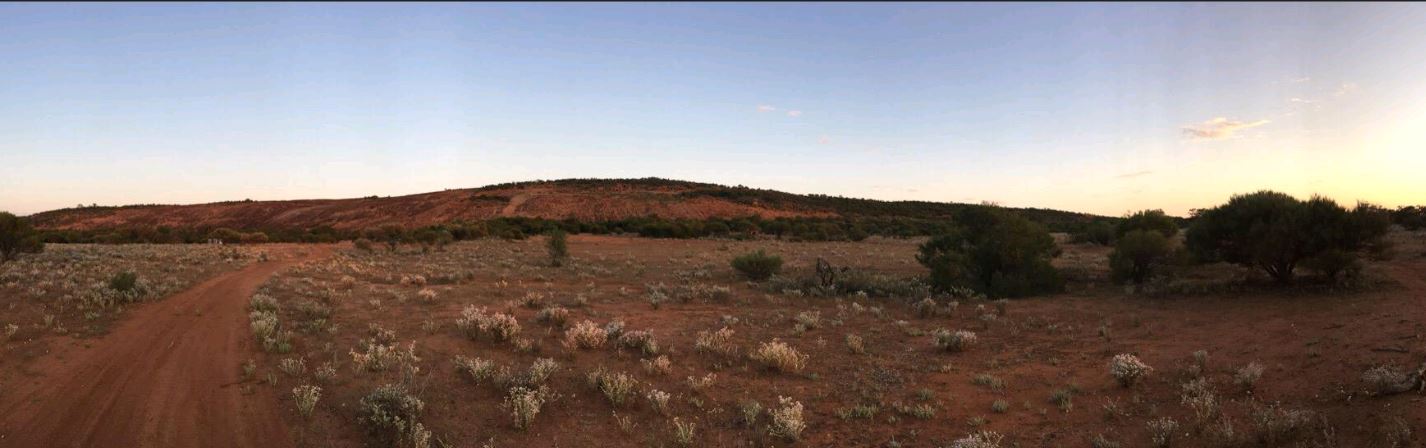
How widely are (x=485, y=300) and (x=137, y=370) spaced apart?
648 cm

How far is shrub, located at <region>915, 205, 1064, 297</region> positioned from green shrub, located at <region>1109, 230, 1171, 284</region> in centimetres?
161

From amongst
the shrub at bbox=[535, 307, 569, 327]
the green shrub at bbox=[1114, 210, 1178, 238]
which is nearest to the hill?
the green shrub at bbox=[1114, 210, 1178, 238]

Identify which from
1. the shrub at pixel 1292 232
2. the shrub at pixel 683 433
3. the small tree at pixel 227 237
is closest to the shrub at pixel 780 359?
the shrub at pixel 683 433

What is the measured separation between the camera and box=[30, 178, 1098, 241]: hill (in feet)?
194

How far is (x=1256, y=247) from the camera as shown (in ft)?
40.4

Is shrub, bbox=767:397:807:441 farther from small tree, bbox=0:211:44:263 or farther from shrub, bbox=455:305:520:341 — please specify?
small tree, bbox=0:211:44:263

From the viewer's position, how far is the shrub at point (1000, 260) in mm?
15047

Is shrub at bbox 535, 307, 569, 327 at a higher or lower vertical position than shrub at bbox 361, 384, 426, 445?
higher

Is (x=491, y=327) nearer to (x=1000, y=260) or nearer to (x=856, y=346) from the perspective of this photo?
(x=856, y=346)

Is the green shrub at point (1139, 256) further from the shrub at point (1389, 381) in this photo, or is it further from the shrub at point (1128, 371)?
the shrub at point (1389, 381)

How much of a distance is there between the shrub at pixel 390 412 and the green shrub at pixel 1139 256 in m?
16.2

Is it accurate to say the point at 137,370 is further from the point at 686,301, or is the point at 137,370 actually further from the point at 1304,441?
the point at 1304,441

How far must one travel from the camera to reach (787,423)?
→ 6.34 m

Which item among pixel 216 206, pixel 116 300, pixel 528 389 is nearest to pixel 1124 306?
pixel 528 389
